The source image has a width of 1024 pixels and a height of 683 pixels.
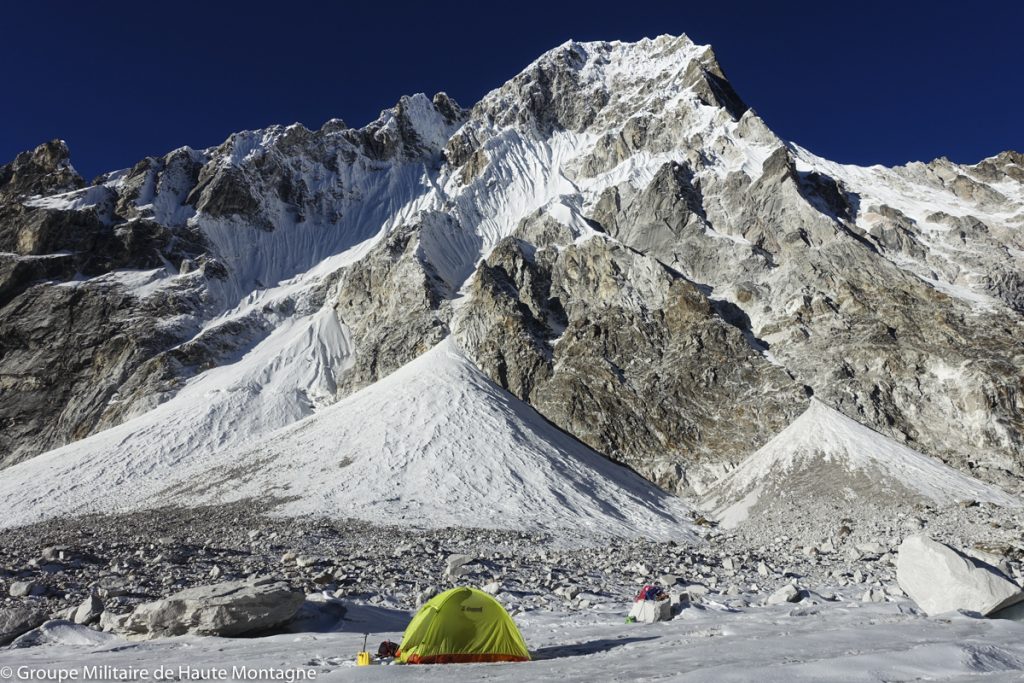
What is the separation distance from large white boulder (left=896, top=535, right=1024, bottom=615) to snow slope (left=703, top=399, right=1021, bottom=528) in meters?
21.6

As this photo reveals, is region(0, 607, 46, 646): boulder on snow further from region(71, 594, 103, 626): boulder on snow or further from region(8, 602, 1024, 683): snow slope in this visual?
region(8, 602, 1024, 683): snow slope

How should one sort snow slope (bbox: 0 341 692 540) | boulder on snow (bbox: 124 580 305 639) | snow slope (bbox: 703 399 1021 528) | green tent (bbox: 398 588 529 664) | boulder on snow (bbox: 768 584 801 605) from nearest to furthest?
green tent (bbox: 398 588 529 664) < boulder on snow (bbox: 124 580 305 639) < boulder on snow (bbox: 768 584 801 605) < snow slope (bbox: 0 341 692 540) < snow slope (bbox: 703 399 1021 528)

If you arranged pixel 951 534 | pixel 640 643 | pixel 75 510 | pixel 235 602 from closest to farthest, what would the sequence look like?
pixel 640 643, pixel 235 602, pixel 951 534, pixel 75 510

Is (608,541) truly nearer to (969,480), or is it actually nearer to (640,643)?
(640,643)

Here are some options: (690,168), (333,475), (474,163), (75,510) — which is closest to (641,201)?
(690,168)

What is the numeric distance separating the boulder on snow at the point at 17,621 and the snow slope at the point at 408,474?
1620 centimetres

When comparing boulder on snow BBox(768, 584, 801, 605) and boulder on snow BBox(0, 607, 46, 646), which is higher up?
boulder on snow BBox(0, 607, 46, 646)

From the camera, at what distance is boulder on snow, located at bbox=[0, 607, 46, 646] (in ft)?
34.9

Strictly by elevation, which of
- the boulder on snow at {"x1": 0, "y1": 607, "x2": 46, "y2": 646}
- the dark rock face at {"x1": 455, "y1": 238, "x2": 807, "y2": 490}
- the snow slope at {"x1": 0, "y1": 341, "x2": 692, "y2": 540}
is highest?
the dark rock face at {"x1": 455, "y1": 238, "x2": 807, "y2": 490}

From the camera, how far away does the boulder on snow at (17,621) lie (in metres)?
10.6

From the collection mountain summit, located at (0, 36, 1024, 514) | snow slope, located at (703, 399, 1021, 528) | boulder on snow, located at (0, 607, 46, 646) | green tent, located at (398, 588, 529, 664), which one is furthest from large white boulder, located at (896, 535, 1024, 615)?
mountain summit, located at (0, 36, 1024, 514)

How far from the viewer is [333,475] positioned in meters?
33.0

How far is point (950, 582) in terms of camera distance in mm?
11484

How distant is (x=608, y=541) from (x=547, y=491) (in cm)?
671
